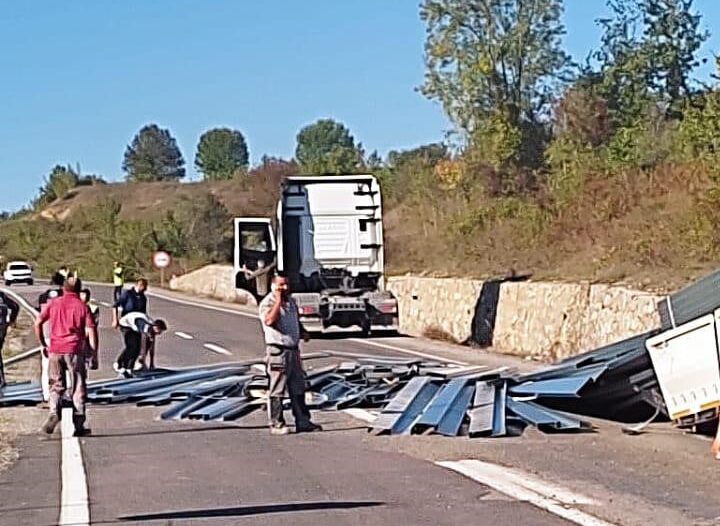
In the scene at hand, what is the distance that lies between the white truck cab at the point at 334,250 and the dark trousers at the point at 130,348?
8945 millimetres

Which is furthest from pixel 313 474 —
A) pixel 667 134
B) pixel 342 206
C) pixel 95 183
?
pixel 95 183

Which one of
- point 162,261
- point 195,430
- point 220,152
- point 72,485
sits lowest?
point 195,430

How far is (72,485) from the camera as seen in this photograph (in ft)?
35.8

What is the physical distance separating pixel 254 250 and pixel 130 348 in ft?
36.7

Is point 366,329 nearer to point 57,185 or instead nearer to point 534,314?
point 534,314

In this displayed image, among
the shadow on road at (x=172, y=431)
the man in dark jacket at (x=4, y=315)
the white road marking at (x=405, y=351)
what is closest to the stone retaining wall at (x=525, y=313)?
the white road marking at (x=405, y=351)

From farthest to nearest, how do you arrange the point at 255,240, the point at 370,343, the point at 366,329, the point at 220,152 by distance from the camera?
the point at 220,152 → the point at 255,240 → the point at 366,329 → the point at 370,343

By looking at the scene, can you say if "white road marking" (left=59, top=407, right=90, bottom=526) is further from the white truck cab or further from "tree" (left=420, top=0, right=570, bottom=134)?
"tree" (left=420, top=0, right=570, bottom=134)

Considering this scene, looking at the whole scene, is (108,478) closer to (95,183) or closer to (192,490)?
(192,490)

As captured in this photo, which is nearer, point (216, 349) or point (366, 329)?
point (216, 349)

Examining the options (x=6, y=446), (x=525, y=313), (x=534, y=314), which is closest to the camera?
(x=6, y=446)

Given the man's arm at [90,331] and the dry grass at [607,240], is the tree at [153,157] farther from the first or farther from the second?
the man's arm at [90,331]

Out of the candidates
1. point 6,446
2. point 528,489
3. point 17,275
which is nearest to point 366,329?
point 6,446

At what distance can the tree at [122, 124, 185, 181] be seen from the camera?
17538cm
